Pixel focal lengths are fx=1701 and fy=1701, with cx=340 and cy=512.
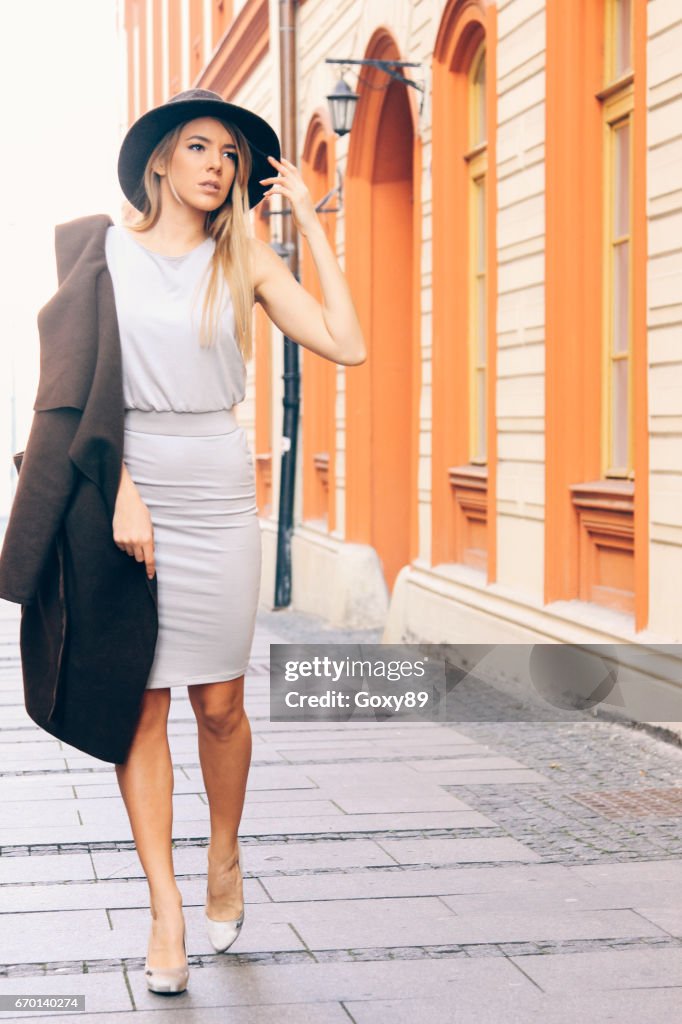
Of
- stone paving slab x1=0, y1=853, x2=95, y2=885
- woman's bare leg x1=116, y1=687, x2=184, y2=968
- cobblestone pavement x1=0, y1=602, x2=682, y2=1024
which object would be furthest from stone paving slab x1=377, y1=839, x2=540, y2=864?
woman's bare leg x1=116, y1=687, x2=184, y2=968

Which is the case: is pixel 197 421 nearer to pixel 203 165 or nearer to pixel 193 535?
pixel 193 535

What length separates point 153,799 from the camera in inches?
154

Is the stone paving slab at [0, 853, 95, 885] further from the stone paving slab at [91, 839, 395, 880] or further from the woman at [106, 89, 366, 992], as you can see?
the woman at [106, 89, 366, 992]

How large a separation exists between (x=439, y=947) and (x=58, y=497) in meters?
1.44

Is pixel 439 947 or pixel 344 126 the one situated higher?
pixel 344 126

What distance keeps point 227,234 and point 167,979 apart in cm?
170

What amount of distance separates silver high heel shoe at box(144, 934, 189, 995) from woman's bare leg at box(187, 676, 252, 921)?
1.01 ft

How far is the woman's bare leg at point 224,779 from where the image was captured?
4027mm

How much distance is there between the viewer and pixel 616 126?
8266 mm

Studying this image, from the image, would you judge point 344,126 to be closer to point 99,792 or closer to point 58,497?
point 99,792

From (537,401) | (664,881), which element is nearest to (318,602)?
(537,401)

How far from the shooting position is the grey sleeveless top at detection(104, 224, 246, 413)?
12.7ft

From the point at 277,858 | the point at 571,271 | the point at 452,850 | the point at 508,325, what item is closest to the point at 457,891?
the point at 452,850

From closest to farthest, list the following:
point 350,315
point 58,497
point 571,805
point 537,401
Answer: point 58,497 → point 350,315 → point 571,805 → point 537,401
